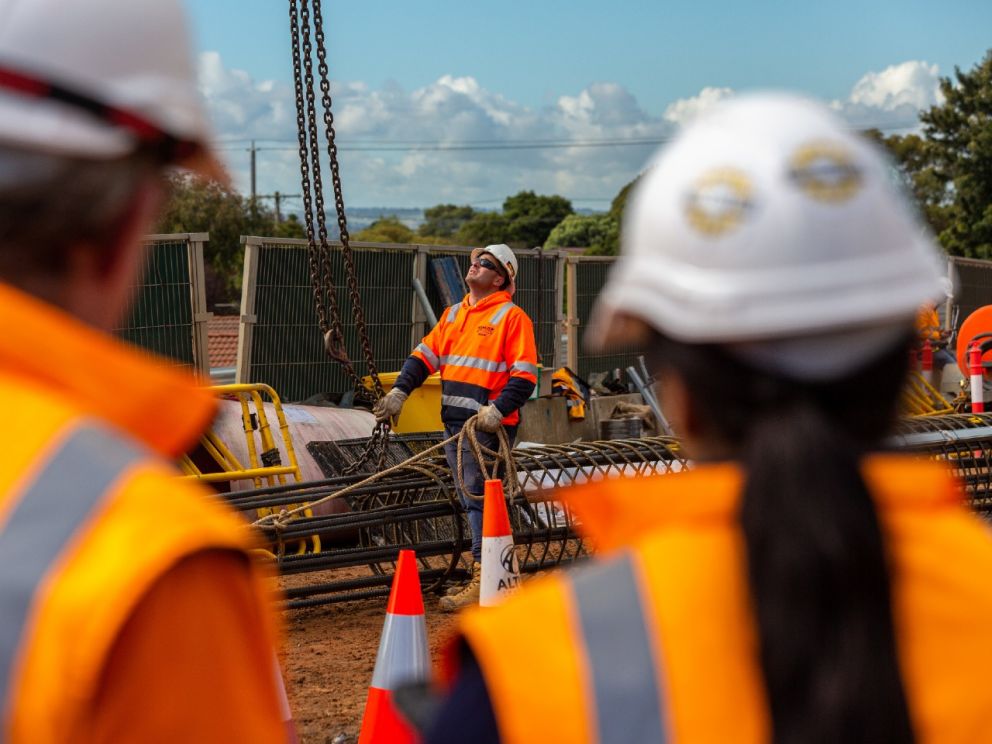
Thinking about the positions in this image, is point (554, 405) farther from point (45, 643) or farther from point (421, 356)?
point (45, 643)

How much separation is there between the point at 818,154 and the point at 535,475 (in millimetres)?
6740

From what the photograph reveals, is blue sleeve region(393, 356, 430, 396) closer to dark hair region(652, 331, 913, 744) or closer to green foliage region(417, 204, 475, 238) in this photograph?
dark hair region(652, 331, 913, 744)

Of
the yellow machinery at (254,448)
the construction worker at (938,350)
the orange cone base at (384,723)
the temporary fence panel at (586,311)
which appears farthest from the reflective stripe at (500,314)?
the temporary fence panel at (586,311)

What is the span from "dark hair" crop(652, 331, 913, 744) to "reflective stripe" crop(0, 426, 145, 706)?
0.60 metres

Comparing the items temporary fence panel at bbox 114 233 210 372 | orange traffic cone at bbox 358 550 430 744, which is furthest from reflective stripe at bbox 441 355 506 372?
temporary fence panel at bbox 114 233 210 372

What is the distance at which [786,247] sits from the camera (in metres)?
1.40

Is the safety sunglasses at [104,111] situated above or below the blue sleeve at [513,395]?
above

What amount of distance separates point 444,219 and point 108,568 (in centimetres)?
8363

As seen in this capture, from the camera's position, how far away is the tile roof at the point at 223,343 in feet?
72.2

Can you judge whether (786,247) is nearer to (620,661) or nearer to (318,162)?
(620,661)

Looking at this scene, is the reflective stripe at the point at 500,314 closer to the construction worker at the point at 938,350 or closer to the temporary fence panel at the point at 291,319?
the temporary fence panel at the point at 291,319

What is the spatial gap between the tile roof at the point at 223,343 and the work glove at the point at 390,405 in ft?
40.7

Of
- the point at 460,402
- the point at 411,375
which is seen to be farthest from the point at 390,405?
the point at 460,402

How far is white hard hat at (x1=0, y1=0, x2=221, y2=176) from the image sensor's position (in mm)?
1198
